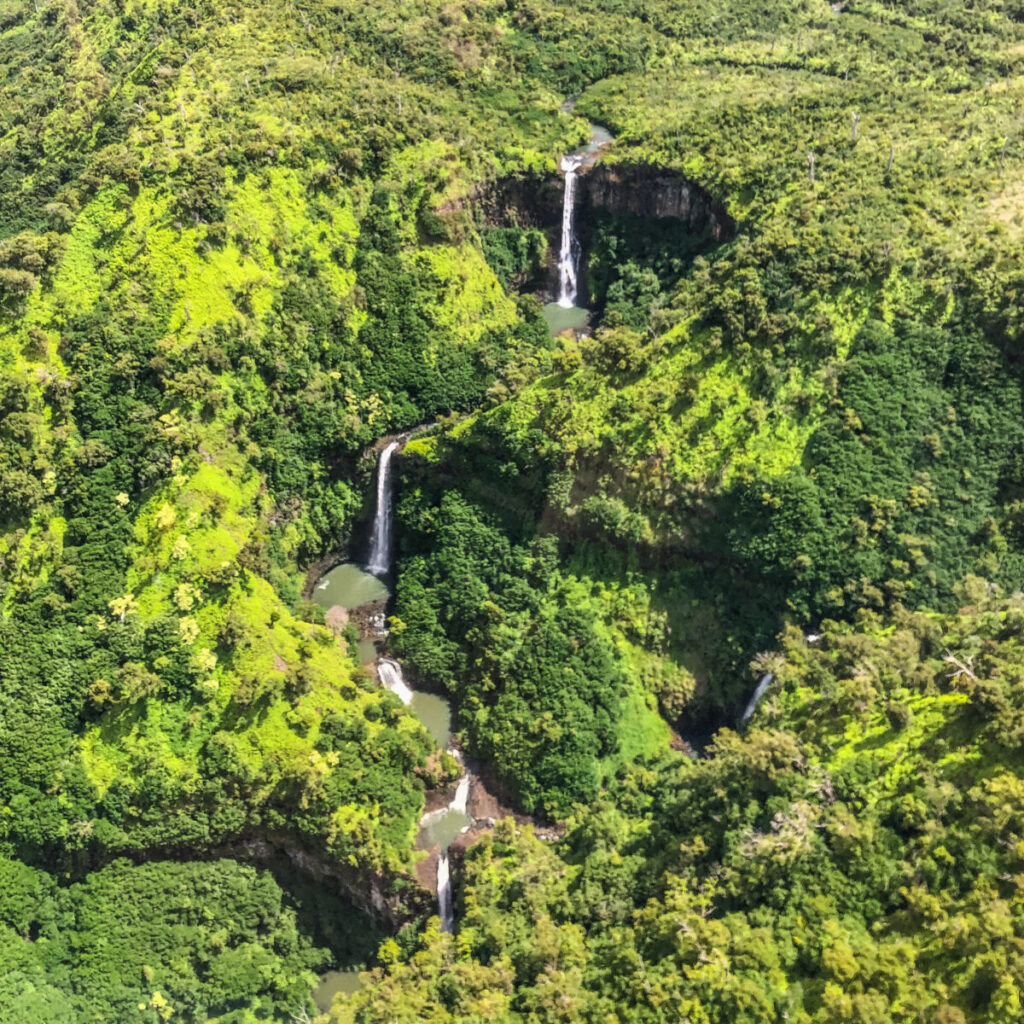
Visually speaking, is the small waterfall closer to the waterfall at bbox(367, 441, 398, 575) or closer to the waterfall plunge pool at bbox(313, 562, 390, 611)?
the waterfall plunge pool at bbox(313, 562, 390, 611)

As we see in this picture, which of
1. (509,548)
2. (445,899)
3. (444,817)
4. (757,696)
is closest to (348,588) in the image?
(509,548)

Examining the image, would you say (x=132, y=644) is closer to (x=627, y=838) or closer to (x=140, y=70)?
(x=627, y=838)

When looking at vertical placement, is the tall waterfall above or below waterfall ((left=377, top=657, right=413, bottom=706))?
above

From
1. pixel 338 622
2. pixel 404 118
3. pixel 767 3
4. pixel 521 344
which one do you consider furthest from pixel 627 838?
pixel 767 3

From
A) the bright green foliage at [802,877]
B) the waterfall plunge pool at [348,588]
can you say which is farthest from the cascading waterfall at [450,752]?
the bright green foliage at [802,877]

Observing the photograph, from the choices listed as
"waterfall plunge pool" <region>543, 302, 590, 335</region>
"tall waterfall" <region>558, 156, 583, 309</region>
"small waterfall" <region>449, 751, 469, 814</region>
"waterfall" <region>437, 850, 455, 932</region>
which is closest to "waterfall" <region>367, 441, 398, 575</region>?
"small waterfall" <region>449, 751, 469, 814</region>

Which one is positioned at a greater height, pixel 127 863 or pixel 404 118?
pixel 404 118
